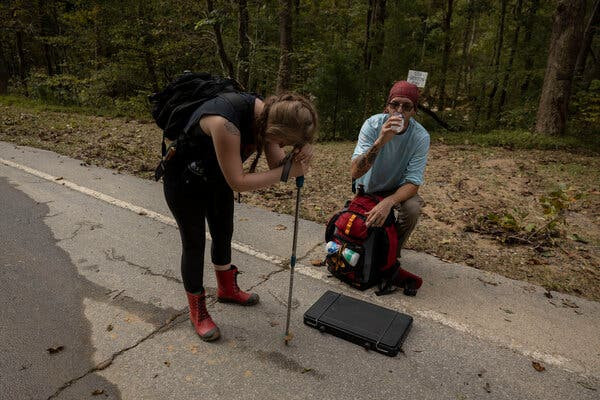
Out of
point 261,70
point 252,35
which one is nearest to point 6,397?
point 261,70

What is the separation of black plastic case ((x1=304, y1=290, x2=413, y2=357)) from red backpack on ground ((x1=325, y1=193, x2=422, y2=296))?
273 millimetres

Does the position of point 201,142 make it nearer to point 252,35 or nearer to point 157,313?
point 157,313

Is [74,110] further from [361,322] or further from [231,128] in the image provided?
[361,322]

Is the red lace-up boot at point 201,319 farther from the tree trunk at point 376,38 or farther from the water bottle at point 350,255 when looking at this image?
the tree trunk at point 376,38

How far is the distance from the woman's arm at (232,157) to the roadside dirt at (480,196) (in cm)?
232

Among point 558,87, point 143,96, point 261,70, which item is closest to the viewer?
point 558,87

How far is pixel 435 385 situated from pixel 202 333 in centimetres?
149

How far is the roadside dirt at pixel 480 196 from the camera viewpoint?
12.5 ft

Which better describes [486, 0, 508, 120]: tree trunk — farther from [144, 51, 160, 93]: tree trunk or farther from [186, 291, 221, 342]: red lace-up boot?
[186, 291, 221, 342]: red lace-up boot

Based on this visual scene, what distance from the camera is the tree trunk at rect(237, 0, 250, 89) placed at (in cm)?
1123

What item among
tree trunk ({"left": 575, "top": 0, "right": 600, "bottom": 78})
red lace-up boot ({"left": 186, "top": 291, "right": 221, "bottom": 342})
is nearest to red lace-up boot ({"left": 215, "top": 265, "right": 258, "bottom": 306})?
red lace-up boot ({"left": 186, "top": 291, "right": 221, "bottom": 342})

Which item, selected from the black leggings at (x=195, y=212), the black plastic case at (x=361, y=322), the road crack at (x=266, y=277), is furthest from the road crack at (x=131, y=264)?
the black plastic case at (x=361, y=322)

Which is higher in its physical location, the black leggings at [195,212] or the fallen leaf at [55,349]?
the black leggings at [195,212]

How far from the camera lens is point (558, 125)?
334 inches
